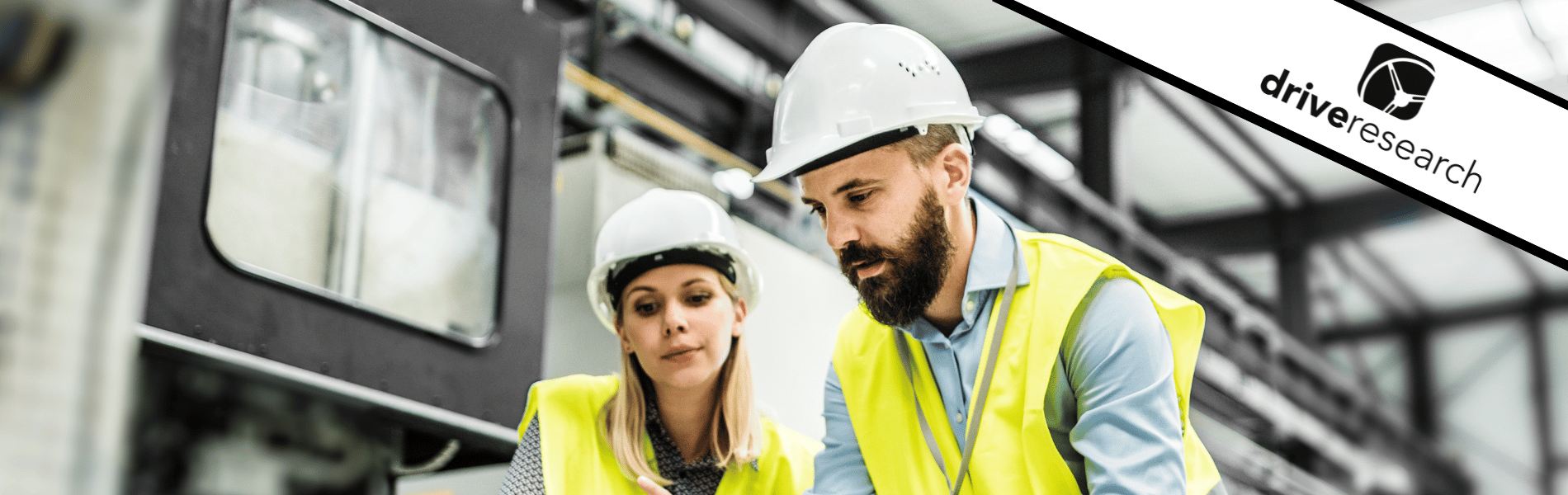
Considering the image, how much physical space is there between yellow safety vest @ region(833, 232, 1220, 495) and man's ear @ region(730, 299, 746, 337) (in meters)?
0.68

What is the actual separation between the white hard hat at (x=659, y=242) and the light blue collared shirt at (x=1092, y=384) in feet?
2.47

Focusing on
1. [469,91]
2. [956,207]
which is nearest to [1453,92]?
[956,207]

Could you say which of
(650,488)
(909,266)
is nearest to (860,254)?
(909,266)

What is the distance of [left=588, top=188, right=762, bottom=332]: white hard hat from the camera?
8.42 feet

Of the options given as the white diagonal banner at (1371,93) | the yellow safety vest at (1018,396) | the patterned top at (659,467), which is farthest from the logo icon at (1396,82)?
the patterned top at (659,467)

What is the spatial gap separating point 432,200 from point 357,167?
217 mm

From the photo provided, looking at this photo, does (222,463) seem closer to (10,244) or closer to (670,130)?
(10,244)

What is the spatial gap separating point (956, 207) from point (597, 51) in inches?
118

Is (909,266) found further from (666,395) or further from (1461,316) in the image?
(1461,316)

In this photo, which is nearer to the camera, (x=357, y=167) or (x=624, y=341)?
(x=357, y=167)

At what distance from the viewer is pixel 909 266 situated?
70.0 inches

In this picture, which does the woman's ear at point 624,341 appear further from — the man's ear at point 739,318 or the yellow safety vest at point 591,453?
the man's ear at point 739,318

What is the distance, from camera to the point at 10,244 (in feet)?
0.60

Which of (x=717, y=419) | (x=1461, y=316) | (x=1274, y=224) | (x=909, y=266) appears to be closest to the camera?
(x=909, y=266)
